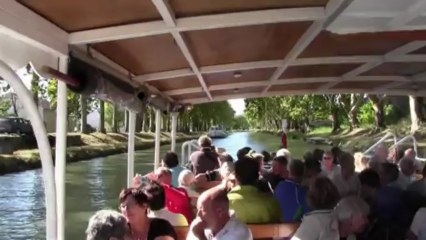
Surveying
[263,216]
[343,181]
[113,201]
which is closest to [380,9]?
[263,216]

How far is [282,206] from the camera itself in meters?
5.05

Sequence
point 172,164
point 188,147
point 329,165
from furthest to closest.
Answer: point 188,147
point 172,164
point 329,165

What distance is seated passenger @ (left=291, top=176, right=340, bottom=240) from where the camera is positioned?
3.45 metres

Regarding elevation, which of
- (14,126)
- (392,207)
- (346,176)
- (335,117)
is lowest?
(392,207)

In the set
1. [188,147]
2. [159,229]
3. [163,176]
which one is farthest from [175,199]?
[188,147]

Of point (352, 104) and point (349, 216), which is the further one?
point (352, 104)

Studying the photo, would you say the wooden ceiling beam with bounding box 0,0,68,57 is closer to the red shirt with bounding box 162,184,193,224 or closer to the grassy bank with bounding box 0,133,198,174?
the red shirt with bounding box 162,184,193,224

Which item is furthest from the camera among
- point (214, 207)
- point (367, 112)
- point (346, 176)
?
point (367, 112)

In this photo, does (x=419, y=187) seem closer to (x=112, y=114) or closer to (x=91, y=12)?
(x=91, y=12)

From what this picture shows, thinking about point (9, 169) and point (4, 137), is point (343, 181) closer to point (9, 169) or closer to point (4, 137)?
point (9, 169)

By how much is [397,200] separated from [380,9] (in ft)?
5.97

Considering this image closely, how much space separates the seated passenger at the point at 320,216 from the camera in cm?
345

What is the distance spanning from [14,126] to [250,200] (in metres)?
32.3

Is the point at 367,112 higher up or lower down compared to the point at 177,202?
higher up
